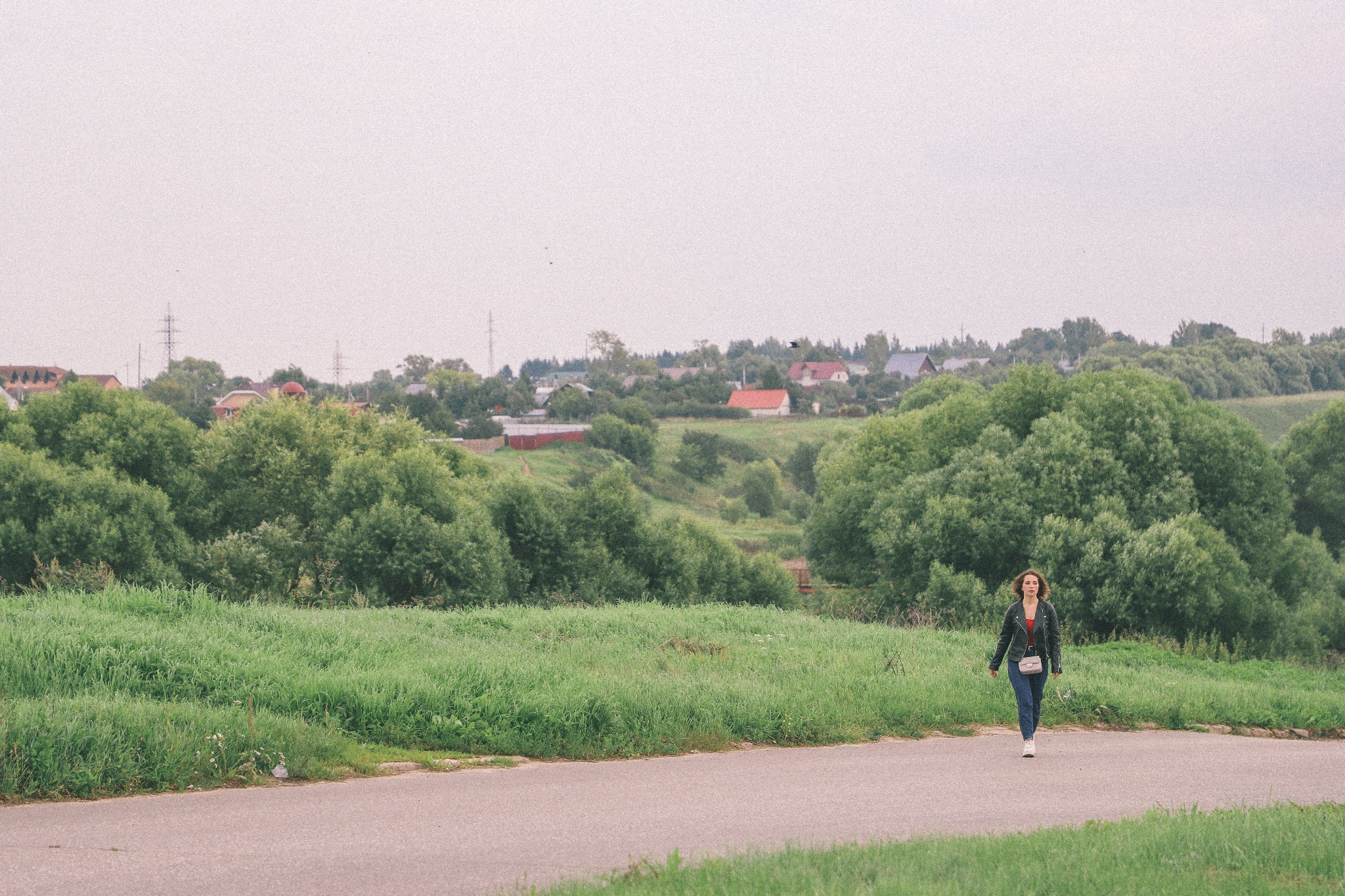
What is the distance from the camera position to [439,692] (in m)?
10.1

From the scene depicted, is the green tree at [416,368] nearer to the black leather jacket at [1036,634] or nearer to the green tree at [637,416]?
the green tree at [637,416]

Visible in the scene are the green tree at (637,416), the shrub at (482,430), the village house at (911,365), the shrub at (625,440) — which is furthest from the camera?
the village house at (911,365)

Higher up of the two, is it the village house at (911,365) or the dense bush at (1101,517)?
the village house at (911,365)

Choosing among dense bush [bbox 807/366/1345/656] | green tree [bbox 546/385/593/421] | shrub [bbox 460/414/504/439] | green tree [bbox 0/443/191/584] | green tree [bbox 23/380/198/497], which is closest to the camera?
dense bush [bbox 807/366/1345/656]

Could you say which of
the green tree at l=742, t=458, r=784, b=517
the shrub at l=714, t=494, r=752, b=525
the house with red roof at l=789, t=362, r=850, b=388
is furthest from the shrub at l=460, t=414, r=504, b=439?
the house with red roof at l=789, t=362, r=850, b=388

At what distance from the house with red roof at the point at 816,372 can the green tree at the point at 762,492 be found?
86.2 metres

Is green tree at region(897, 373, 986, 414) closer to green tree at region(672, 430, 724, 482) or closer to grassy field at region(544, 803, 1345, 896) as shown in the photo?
green tree at region(672, 430, 724, 482)

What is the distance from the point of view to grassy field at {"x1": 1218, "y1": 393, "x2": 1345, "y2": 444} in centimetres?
10188

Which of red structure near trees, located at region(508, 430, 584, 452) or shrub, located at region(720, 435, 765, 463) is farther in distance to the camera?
shrub, located at region(720, 435, 765, 463)

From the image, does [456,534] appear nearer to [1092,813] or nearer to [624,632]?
[624,632]

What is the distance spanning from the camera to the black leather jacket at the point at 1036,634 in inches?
429

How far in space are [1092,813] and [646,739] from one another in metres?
4.18

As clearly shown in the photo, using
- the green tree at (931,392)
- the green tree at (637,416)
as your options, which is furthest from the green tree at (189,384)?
the green tree at (931,392)

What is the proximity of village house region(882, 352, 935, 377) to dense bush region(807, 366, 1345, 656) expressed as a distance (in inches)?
6015
